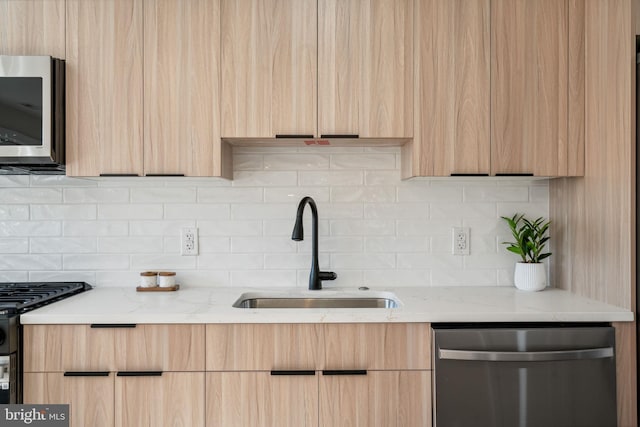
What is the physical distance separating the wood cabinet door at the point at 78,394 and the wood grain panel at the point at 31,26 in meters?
1.33

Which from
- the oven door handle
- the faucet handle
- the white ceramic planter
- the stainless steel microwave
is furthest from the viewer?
the faucet handle

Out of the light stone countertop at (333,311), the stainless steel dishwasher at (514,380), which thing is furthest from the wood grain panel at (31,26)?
the stainless steel dishwasher at (514,380)

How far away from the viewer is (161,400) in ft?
5.61

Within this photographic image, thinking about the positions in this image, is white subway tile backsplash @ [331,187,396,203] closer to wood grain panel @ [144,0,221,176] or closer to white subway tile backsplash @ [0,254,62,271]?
wood grain panel @ [144,0,221,176]

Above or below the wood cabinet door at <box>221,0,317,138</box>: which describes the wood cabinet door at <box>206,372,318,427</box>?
below

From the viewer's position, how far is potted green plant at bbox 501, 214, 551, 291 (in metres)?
2.14

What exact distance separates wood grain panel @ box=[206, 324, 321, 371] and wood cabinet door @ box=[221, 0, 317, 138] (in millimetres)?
836

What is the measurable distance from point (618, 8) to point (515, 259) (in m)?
1.18

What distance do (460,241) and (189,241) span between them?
4.47 feet

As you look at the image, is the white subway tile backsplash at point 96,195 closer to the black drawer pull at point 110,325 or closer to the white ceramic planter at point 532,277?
the black drawer pull at point 110,325

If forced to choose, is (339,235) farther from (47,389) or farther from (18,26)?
(18,26)

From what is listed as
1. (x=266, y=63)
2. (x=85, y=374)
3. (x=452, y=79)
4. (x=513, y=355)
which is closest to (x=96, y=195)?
(x=85, y=374)

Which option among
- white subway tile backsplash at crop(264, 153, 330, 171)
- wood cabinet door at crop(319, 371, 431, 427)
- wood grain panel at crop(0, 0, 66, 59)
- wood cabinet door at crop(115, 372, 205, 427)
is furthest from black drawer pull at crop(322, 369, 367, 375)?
wood grain panel at crop(0, 0, 66, 59)

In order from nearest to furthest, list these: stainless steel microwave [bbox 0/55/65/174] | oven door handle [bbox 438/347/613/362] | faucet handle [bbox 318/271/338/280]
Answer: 1. oven door handle [bbox 438/347/613/362]
2. stainless steel microwave [bbox 0/55/65/174]
3. faucet handle [bbox 318/271/338/280]
